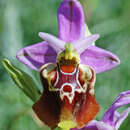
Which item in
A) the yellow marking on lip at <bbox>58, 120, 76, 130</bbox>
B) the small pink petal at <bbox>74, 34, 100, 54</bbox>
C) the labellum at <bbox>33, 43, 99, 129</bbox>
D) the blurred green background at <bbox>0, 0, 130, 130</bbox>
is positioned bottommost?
the blurred green background at <bbox>0, 0, 130, 130</bbox>

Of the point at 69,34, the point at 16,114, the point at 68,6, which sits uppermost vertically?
the point at 68,6

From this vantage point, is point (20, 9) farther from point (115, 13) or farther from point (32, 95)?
point (32, 95)

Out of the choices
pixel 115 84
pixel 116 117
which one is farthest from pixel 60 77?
pixel 115 84

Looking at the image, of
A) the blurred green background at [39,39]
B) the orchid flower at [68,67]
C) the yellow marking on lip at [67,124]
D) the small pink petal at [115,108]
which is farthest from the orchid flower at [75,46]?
the blurred green background at [39,39]

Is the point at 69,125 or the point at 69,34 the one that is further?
the point at 69,34

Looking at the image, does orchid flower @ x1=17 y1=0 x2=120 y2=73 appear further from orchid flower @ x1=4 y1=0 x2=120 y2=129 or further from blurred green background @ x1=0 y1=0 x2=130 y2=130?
blurred green background @ x1=0 y1=0 x2=130 y2=130

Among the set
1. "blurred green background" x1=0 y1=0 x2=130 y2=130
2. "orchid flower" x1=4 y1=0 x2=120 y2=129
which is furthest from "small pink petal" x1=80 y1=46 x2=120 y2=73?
"blurred green background" x1=0 y1=0 x2=130 y2=130

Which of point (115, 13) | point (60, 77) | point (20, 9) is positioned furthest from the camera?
point (115, 13)

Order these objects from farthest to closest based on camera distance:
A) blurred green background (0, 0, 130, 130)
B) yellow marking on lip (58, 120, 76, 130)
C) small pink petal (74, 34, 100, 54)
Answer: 1. blurred green background (0, 0, 130, 130)
2. small pink petal (74, 34, 100, 54)
3. yellow marking on lip (58, 120, 76, 130)
